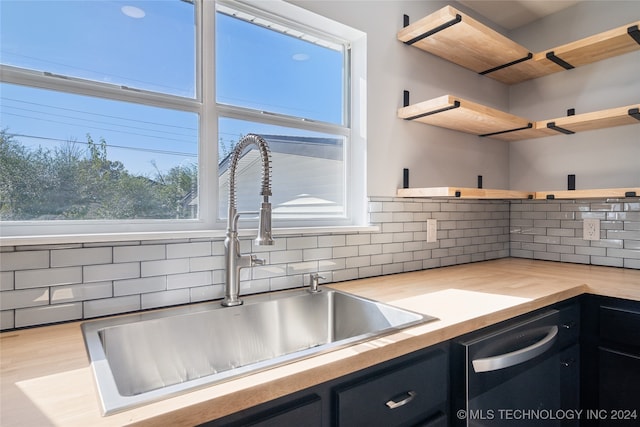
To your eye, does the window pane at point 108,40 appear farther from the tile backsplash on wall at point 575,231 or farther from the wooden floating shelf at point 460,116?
the tile backsplash on wall at point 575,231

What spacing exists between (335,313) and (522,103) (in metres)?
2.09

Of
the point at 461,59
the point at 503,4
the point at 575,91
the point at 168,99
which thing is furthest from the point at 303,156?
the point at 575,91

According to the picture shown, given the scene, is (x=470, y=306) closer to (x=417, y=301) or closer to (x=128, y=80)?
(x=417, y=301)

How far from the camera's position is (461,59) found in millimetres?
2143

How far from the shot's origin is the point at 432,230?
212cm

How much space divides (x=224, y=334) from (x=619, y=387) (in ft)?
5.33

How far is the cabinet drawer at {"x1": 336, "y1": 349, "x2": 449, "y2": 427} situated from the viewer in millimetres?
861

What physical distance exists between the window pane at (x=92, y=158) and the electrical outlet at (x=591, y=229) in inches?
89.3

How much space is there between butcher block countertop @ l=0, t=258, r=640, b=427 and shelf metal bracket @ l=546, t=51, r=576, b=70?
4.12 feet

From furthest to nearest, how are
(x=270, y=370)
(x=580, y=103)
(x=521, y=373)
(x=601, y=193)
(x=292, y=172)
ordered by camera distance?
(x=580, y=103) < (x=601, y=193) < (x=292, y=172) < (x=521, y=373) < (x=270, y=370)

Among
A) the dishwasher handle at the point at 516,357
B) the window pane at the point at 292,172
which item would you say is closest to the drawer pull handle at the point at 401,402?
the dishwasher handle at the point at 516,357

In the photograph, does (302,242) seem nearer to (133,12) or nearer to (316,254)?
(316,254)

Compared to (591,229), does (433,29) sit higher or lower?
higher

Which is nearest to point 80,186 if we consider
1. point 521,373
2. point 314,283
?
point 314,283
